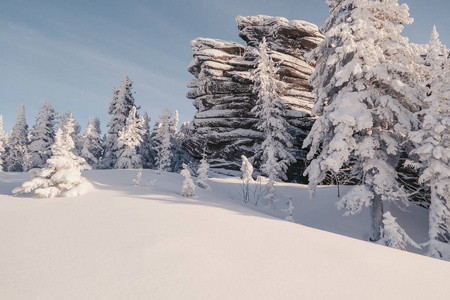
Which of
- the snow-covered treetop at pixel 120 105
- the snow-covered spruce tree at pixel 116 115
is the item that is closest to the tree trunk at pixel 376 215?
the snow-covered spruce tree at pixel 116 115

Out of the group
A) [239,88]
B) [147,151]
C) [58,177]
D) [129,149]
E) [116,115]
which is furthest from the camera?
[147,151]

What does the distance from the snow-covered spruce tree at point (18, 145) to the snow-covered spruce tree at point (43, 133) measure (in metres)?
6.20

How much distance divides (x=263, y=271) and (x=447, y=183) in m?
10.2

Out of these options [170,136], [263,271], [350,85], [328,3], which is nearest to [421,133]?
[350,85]

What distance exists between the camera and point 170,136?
37812 mm

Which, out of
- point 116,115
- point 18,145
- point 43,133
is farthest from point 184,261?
point 18,145

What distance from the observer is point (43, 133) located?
37156mm

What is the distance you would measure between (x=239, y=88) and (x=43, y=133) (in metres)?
30.1

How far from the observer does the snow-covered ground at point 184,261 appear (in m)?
3.20

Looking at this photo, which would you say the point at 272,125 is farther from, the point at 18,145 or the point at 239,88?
the point at 18,145

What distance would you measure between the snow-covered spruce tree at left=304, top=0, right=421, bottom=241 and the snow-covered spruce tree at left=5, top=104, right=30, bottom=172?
158 ft

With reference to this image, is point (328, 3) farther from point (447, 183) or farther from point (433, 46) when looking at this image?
point (447, 183)

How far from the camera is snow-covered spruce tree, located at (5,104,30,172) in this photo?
136 ft

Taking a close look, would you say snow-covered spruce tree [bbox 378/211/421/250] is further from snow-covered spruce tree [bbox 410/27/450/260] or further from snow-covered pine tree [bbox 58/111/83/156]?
snow-covered pine tree [bbox 58/111/83/156]
